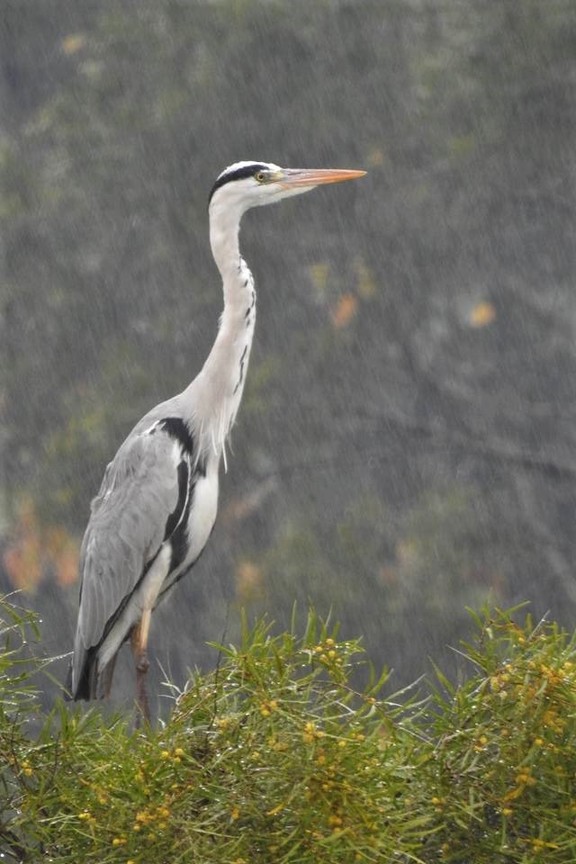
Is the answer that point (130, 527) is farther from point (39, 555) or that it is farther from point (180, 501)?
point (39, 555)

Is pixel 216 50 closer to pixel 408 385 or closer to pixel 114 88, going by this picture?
pixel 114 88

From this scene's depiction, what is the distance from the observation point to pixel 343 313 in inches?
206

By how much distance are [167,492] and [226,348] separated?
0.23 meters

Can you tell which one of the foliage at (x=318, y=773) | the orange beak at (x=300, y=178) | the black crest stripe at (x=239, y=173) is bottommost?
the foliage at (x=318, y=773)

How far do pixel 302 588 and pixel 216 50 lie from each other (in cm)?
168

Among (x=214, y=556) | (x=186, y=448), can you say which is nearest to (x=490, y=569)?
(x=214, y=556)

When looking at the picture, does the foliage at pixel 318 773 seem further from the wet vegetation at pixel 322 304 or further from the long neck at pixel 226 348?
the wet vegetation at pixel 322 304

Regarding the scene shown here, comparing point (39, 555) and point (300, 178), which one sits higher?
point (300, 178)

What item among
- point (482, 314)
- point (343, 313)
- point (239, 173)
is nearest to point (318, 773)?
point (239, 173)

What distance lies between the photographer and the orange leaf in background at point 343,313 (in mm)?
5203

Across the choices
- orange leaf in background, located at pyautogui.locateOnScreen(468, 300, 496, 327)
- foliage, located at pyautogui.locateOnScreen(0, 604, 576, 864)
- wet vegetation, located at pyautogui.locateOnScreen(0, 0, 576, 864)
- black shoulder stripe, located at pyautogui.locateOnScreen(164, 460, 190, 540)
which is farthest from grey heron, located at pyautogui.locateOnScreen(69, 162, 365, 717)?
orange leaf in background, located at pyautogui.locateOnScreen(468, 300, 496, 327)

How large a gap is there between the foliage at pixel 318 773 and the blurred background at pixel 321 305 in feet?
12.2

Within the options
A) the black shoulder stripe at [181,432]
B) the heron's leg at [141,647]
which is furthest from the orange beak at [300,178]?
the heron's leg at [141,647]

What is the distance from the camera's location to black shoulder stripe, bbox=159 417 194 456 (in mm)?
2604
